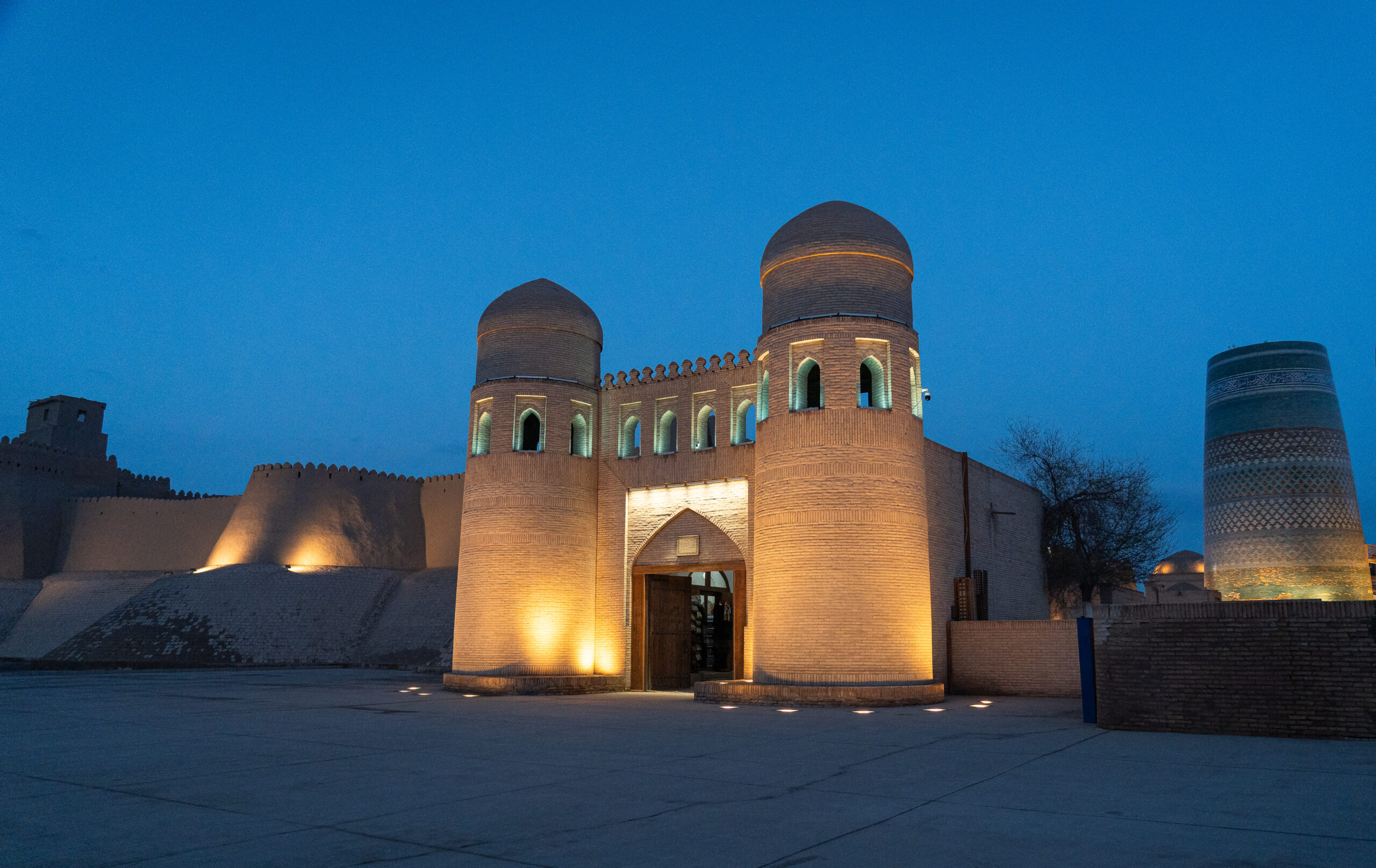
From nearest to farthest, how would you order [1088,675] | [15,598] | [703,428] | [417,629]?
[1088,675] → [703,428] → [417,629] → [15,598]

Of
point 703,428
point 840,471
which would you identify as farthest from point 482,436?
point 840,471

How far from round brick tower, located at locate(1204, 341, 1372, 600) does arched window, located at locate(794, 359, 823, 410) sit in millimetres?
13492

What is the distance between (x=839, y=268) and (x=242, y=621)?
23.1 meters

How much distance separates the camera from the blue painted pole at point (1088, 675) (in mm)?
11570

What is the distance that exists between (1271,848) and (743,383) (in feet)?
47.9

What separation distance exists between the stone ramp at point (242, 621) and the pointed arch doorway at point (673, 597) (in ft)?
39.2

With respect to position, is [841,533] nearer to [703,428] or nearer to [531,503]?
[703,428]

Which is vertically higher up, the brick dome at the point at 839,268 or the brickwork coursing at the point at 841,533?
the brick dome at the point at 839,268

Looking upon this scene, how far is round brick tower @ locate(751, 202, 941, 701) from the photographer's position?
15562 millimetres

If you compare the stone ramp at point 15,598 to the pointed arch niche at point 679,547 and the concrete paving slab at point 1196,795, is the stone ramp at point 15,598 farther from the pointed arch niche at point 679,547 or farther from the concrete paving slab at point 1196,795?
the concrete paving slab at point 1196,795

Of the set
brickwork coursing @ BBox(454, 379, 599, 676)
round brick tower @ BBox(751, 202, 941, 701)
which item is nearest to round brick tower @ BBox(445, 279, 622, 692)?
brickwork coursing @ BBox(454, 379, 599, 676)

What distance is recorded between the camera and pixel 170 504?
122 ft

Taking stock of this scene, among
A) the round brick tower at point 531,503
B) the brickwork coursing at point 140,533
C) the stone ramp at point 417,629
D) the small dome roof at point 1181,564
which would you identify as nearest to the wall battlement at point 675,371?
the round brick tower at point 531,503

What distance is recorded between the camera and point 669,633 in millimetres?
20109
